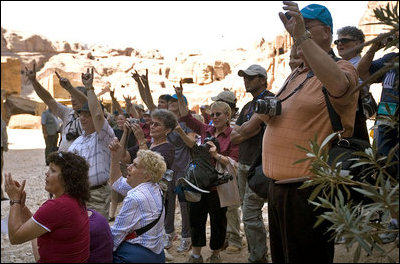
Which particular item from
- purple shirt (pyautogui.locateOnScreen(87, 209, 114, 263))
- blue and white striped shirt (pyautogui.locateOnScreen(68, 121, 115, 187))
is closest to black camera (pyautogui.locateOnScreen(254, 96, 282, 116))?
purple shirt (pyautogui.locateOnScreen(87, 209, 114, 263))

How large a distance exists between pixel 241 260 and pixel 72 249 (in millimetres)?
2516

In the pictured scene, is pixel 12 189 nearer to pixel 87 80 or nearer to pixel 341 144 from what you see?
pixel 87 80

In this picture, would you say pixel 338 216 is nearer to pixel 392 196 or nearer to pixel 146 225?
pixel 392 196

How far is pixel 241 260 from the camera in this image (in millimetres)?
5016

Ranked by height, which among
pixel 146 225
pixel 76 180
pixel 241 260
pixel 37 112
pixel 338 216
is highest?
pixel 338 216

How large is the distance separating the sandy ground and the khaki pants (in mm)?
1257

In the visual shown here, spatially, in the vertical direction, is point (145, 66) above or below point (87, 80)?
below

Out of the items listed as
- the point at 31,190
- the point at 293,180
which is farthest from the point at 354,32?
the point at 31,190

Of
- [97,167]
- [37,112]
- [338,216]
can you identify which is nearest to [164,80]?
[37,112]

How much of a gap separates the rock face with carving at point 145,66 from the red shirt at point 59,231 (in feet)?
88.8

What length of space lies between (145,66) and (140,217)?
1817 inches

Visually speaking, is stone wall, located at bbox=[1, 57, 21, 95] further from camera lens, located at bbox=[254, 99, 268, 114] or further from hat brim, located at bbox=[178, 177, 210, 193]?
camera lens, located at bbox=[254, 99, 268, 114]

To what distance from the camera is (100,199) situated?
14.1 ft

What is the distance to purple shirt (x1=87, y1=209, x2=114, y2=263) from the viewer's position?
3.24 m
